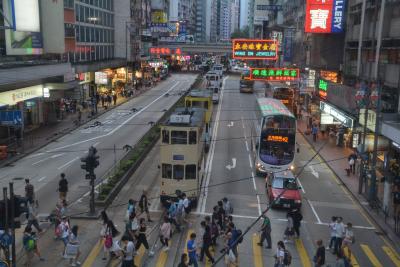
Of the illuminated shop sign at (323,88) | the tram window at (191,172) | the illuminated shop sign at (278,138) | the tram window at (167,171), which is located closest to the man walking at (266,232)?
the tram window at (191,172)

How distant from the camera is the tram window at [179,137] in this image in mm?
23641

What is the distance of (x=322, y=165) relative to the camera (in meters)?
34.5

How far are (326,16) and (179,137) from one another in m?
26.4

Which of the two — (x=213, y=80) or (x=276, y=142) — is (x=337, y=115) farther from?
(x=213, y=80)

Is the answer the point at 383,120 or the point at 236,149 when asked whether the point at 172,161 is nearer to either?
the point at 383,120

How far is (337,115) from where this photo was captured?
37.0 meters

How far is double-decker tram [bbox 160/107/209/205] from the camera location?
77.7ft

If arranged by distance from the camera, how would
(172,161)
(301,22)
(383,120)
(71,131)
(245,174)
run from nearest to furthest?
1. (172,161)
2. (383,120)
3. (245,174)
4. (71,131)
5. (301,22)

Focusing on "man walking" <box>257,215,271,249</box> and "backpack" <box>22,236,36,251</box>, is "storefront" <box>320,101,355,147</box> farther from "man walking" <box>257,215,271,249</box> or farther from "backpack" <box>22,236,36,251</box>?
"backpack" <box>22,236,36,251</box>

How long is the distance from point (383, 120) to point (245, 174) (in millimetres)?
8603

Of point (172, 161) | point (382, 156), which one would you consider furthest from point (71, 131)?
point (382, 156)

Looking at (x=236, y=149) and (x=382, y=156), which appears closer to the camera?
(x=382, y=156)

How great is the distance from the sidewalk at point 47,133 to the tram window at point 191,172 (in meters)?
13.7

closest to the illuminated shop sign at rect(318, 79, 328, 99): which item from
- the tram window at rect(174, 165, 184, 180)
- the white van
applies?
the tram window at rect(174, 165, 184, 180)
